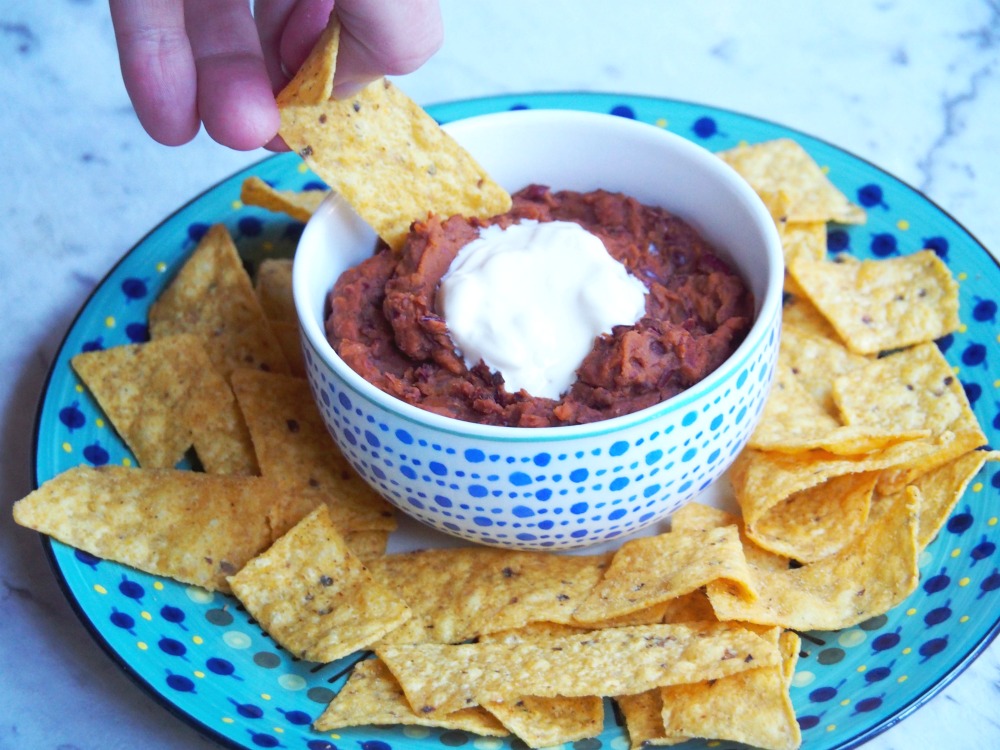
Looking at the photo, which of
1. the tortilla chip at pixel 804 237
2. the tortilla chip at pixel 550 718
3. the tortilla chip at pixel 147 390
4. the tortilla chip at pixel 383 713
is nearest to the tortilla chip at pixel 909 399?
the tortilla chip at pixel 804 237

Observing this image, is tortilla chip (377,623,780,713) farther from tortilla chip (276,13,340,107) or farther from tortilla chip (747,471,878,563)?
tortilla chip (276,13,340,107)

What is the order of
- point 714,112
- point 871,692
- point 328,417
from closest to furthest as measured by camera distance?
point 871,692, point 328,417, point 714,112

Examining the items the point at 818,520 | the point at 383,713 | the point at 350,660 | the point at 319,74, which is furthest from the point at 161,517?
the point at 818,520

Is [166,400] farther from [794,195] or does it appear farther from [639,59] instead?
[639,59]

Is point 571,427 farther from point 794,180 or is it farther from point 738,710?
point 794,180

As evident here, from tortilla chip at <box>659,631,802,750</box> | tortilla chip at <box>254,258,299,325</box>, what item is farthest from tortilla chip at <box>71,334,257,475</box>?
tortilla chip at <box>659,631,802,750</box>

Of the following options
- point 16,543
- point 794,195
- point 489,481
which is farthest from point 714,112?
point 16,543
